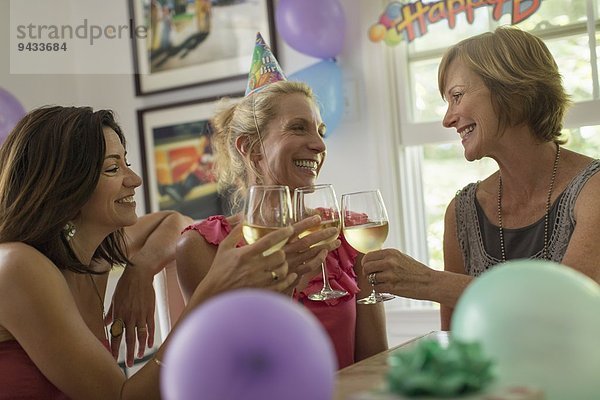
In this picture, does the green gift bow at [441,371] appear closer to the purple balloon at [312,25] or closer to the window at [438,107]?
the window at [438,107]

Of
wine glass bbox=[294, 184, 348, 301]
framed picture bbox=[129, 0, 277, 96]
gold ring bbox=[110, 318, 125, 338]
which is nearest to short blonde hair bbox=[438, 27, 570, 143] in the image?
wine glass bbox=[294, 184, 348, 301]

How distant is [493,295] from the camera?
2.27 ft

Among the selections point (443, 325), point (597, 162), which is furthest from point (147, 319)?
point (597, 162)

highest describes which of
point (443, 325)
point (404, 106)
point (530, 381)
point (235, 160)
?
point (404, 106)

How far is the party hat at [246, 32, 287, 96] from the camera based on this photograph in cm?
223

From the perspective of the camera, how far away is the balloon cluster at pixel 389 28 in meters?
3.45

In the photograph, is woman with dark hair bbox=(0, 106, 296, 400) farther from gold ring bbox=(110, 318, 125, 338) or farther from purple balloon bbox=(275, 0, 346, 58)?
purple balloon bbox=(275, 0, 346, 58)

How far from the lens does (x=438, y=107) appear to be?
3477 millimetres

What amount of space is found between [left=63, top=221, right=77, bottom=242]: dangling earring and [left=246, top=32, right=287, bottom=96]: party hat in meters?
0.77

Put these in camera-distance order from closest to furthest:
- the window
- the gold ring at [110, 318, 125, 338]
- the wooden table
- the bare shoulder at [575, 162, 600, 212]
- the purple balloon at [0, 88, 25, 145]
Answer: the wooden table → the gold ring at [110, 318, 125, 338] → the bare shoulder at [575, 162, 600, 212] → the window → the purple balloon at [0, 88, 25, 145]

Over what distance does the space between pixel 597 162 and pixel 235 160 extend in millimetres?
1021

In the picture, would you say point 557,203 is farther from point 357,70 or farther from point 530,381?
point 357,70

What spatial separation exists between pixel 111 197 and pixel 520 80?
1127 millimetres

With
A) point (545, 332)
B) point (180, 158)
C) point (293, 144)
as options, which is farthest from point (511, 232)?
point (180, 158)
